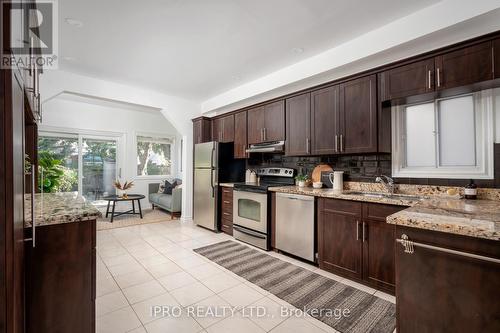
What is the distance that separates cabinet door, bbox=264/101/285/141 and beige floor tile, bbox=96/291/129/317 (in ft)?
9.16

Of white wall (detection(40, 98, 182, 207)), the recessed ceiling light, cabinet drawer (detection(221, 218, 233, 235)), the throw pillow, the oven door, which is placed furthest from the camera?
the throw pillow

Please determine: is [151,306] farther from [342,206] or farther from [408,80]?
[408,80]

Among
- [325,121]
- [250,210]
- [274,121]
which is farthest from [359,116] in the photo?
[250,210]

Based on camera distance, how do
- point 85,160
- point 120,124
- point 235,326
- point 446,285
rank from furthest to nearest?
point 120,124 → point 85,160 → point 235,326 → point 446,285

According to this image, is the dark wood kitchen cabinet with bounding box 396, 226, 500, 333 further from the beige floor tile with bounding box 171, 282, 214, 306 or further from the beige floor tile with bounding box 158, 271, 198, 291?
the beige floor tile with bounding box 158, 271, 198, 291

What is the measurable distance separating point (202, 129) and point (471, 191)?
4.32 metres

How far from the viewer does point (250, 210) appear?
3.63m

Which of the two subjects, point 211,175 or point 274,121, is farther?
point 211,175

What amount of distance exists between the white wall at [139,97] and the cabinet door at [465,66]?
170 inches

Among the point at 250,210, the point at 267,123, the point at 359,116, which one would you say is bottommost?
A: the point at 250,210

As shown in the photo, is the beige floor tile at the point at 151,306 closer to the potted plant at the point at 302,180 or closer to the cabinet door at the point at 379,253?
the cabinet door at the point at 379,253

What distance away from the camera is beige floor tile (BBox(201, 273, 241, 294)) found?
2326 mm

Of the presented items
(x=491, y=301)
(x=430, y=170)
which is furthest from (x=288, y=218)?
(x=491, y=301)

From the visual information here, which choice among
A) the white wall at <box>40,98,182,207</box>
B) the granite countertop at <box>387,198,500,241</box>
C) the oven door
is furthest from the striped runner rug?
the white wall at <box>40,98,182,207</box>
